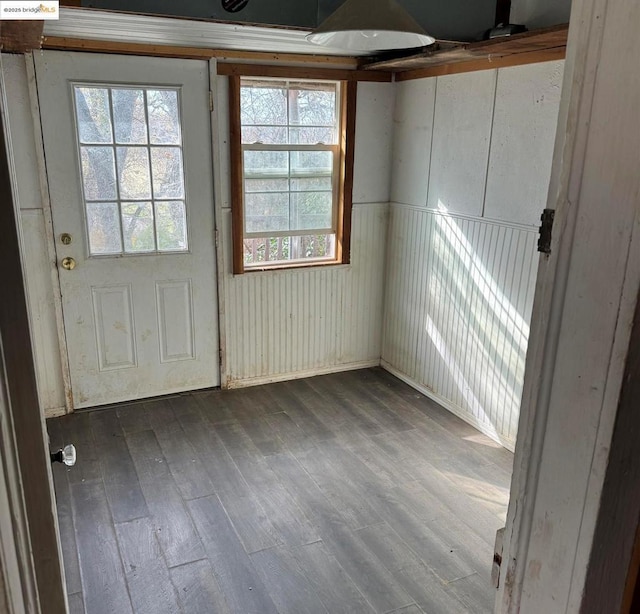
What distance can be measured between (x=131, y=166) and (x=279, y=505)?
208 cm

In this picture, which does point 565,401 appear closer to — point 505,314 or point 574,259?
point 574,259

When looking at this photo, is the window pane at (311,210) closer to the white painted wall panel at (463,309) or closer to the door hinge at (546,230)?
the white painted wall panel at (463,309)

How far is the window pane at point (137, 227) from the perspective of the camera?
3352 mm

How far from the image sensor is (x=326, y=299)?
4.04m

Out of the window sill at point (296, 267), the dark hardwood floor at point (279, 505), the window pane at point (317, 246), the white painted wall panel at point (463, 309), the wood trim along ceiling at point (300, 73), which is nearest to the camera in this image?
the dark hardwood floor at point (279, 505)

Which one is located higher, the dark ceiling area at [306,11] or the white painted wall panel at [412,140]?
the dark ceiling area at [306,11]

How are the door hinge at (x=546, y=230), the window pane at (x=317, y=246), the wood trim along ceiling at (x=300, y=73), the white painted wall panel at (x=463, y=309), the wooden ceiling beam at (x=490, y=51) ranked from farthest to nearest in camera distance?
the window pane at (x=317, y=246) < the wood trim along ceiling at (x=300, y=73) < the white painted wall panel at (x=463, y=309) < the wooden ceiling beam at (x=490, y=51) < the door hinge at (x=546, y=230)

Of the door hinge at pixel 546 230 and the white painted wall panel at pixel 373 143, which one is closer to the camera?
the door hinge at pixel 546 230

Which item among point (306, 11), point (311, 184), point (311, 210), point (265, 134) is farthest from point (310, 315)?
point (306, 11)

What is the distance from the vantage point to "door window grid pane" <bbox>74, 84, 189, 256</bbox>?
318 centimetres

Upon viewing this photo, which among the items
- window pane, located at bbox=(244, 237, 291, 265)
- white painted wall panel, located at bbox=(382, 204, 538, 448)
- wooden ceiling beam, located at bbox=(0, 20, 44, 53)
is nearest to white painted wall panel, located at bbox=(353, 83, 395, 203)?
white painted wall panel, located at bbox=(382, 204, 538, 448)

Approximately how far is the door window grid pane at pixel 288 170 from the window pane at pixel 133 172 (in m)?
0.62

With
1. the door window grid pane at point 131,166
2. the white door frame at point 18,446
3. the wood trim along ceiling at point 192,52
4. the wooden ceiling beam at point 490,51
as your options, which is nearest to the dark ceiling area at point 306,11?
the wooden ceiling beam at point 490,51

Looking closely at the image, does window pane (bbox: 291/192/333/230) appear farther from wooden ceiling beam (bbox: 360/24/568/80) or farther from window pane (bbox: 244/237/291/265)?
wooden ceiling beam (bbox: 360/24/568/80)
